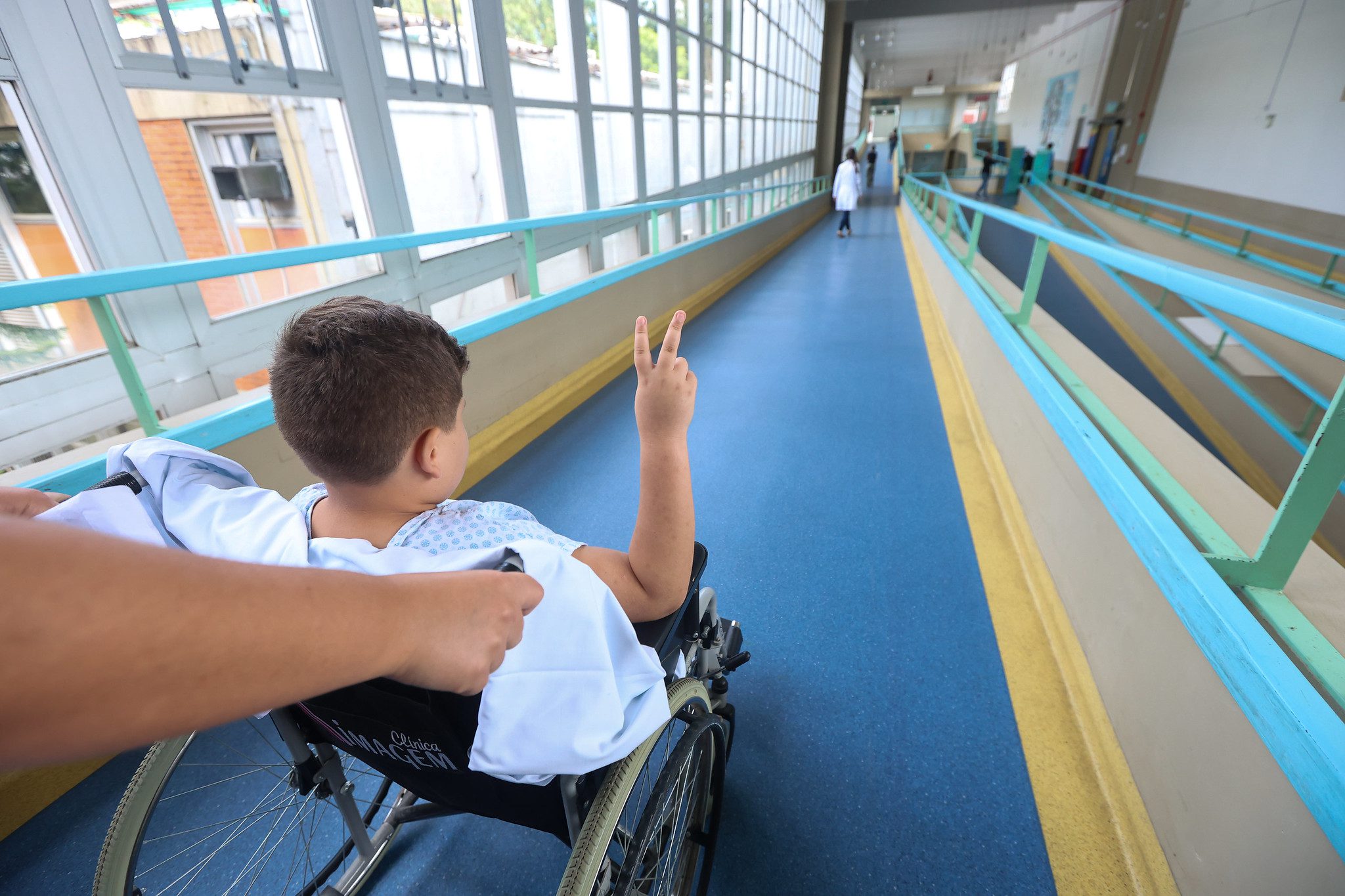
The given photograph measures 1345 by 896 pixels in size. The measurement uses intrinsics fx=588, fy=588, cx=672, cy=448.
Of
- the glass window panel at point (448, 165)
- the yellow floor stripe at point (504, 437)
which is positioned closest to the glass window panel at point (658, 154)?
the yellow floor stripe at point (504, 437)

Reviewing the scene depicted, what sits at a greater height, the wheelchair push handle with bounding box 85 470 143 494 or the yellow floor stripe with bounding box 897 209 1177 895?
the wheelchair push handle with bounding box 85 470 143 494

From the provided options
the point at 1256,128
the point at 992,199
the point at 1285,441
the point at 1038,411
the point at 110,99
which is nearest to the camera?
the point at 110,99

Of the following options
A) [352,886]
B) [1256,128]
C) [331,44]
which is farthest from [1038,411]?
[1256,128]

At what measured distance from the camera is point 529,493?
265 cm

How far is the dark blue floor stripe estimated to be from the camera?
6156 millimetres

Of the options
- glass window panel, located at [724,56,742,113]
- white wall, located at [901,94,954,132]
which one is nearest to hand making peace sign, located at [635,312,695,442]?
glass window panel, located at [724,56,742,113]

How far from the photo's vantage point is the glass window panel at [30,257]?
1822mm

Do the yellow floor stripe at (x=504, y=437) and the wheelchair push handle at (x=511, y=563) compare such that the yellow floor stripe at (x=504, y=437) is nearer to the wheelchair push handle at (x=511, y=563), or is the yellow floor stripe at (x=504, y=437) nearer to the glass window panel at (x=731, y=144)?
the wheelchair push handle at (x=511, y=563)

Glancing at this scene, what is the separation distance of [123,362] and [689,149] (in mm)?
7950

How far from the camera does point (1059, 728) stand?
5.12 ft

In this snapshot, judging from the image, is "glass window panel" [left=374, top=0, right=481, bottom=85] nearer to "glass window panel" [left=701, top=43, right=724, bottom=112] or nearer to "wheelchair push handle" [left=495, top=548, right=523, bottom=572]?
"wheelchair push handle" [left=495, top=548, right=523, bottom=572]

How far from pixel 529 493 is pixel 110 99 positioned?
1.96 m

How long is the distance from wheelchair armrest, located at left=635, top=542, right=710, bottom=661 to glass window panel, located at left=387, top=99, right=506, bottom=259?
7.99ft

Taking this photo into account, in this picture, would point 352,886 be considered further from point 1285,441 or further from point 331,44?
point 1285,441
